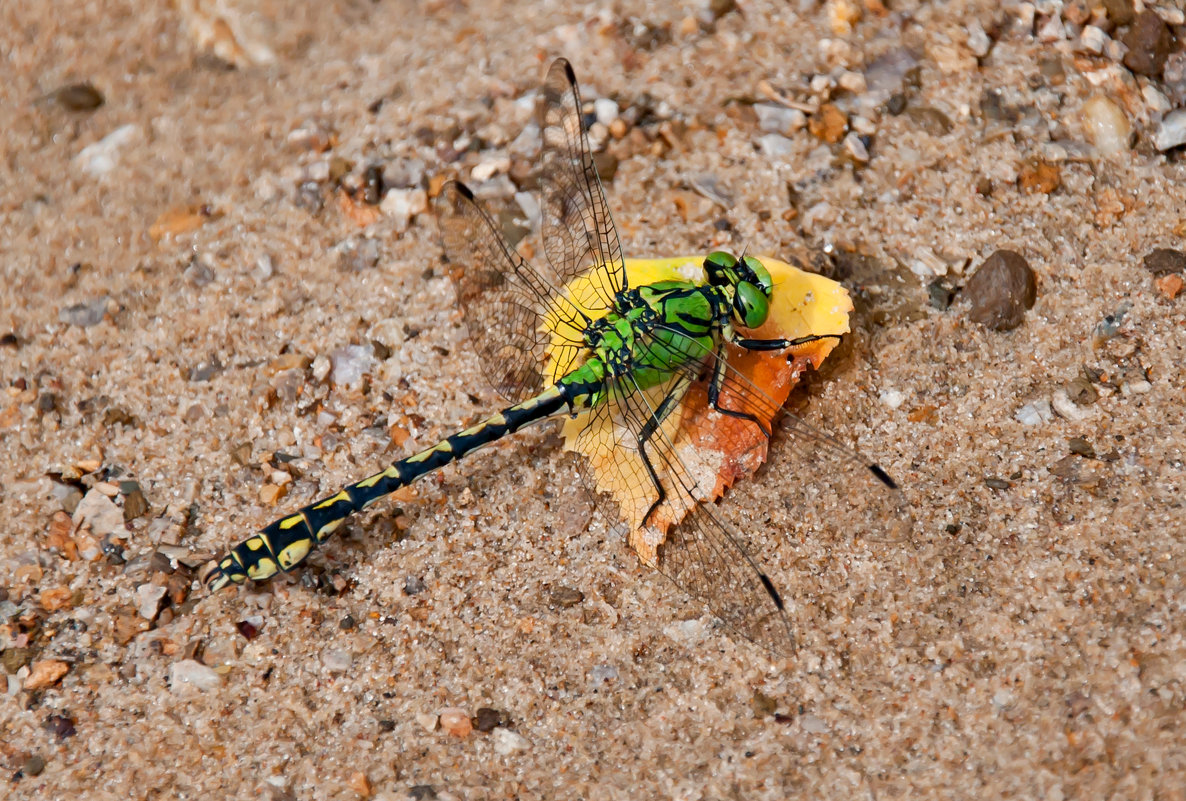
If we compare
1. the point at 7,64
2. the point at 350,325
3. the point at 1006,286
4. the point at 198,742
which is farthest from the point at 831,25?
the point at 7,64

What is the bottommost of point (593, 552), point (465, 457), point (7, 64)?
point (593, 552)

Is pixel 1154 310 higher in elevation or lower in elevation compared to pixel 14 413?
lower

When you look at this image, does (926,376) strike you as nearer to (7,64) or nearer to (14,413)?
(14,413)

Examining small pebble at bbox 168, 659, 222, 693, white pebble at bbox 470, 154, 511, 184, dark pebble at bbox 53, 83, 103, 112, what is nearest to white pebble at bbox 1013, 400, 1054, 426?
white pebble at bbox 470, 154, 511, 184

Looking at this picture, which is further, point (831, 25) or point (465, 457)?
point (831, 25)

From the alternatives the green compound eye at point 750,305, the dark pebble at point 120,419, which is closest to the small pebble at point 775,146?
the green compound eye at point 750,305

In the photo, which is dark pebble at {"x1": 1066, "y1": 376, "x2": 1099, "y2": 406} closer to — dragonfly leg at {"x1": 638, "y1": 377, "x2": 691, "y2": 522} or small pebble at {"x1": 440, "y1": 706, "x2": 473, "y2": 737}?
dragonfly leg at {"x1": 638, "y1": 377, "x2": 691, "y2": 522}
